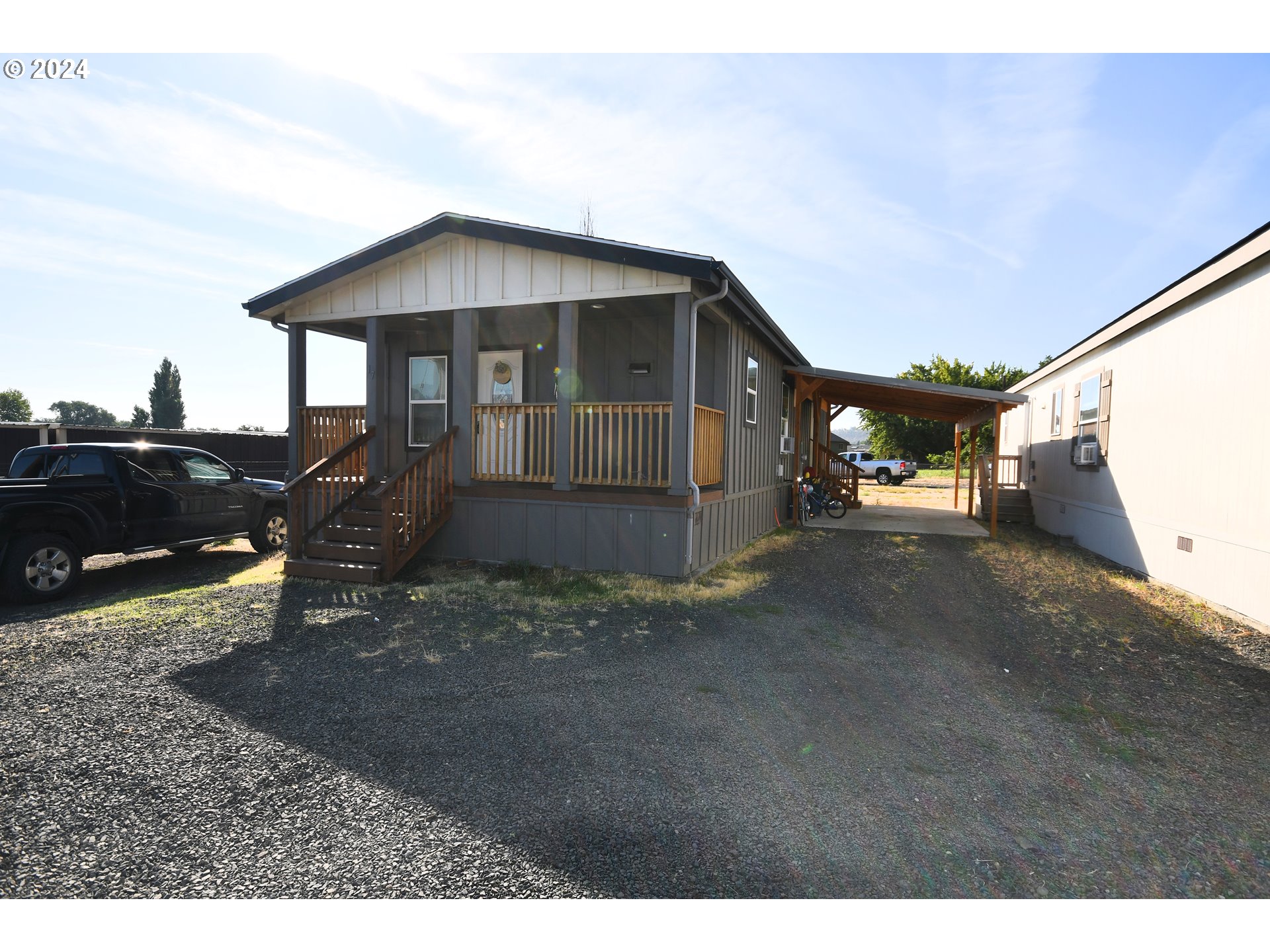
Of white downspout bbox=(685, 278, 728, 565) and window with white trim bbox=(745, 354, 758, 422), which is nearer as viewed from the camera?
white downspout bbox=(685, 278, 728, 565)

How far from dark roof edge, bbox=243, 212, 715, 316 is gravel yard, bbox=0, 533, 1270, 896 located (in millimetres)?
3712

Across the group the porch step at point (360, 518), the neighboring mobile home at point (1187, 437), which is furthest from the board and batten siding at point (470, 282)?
the neighboring mobile home at point (1187, 437)

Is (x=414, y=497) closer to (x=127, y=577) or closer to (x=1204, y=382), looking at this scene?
(x=127, y=577)

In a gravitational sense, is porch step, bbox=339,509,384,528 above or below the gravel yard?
above

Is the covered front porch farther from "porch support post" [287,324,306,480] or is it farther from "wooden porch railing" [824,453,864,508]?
"wooden porch railing" [824,453,864,508]

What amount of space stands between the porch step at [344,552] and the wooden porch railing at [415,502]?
0.50 feet

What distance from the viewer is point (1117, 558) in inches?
371

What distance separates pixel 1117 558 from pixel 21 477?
1458 centimetres

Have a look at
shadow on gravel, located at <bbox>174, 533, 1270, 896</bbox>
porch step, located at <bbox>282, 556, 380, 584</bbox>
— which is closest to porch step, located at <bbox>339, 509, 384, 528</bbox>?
porch step, located at <bbox>282, 556, 380, 584</bbox>

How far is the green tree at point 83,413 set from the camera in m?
100

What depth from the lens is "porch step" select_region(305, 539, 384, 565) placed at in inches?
286

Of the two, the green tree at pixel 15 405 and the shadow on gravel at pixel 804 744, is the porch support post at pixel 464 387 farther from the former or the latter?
the green tree at pixel 15 405

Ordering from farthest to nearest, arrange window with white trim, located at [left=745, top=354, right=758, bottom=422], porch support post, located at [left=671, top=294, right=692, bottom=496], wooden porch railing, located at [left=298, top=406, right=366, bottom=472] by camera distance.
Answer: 1. window with white trim, located at [left=745, top=354, right=758, bottom=422]
2. wooden porch railing, located at [left=298, top=406, right=366, bottom=472]
3. porch support post, located at [left=671, top=294, right=692, bottom=496]
